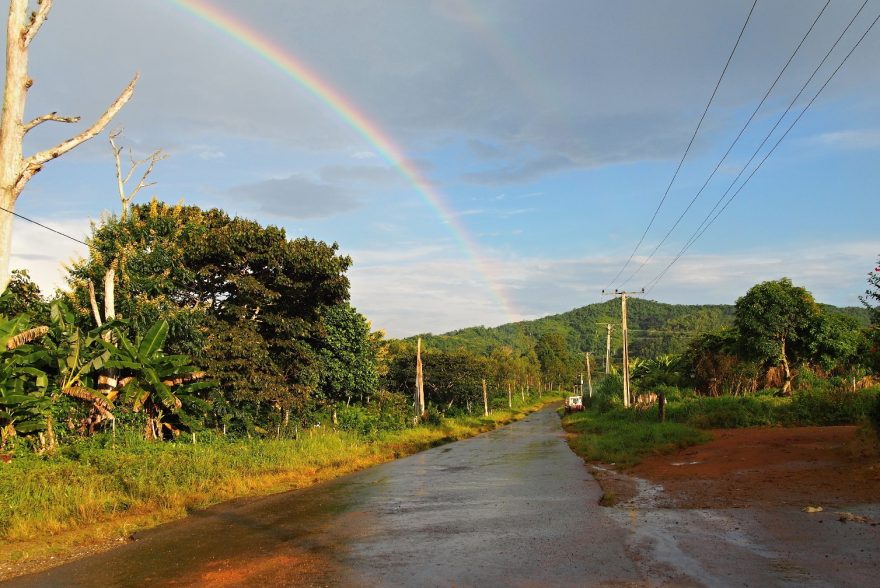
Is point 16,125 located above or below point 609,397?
above

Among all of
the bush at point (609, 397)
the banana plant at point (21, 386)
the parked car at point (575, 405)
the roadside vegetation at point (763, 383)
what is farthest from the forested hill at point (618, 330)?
the banana plant at point (21, 386)

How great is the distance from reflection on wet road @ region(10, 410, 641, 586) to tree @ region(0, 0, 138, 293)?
7569mm

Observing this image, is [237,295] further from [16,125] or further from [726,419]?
[726,419]

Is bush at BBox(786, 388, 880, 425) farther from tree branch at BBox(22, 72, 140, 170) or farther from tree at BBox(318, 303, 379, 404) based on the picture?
tree branch at BBox(22, 72, 140, 170)

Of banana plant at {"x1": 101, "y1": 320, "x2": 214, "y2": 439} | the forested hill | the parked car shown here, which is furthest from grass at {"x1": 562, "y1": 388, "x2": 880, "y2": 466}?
the forested hill

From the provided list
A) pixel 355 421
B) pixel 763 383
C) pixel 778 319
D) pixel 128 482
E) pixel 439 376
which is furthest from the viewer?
pixel 439 376

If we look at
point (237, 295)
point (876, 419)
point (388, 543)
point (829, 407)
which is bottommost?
point (388, 543)

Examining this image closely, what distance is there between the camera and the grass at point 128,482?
33.2 feet

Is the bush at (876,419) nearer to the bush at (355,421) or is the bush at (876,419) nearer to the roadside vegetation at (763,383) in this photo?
the roadside vegetation at (763,383)

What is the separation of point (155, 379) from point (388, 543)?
1003cm

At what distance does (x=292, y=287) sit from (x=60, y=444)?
864 cm

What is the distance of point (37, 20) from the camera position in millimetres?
13484

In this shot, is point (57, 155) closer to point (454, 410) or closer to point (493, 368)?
point (454, 410)

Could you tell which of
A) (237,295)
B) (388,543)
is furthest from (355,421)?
(388,543)
